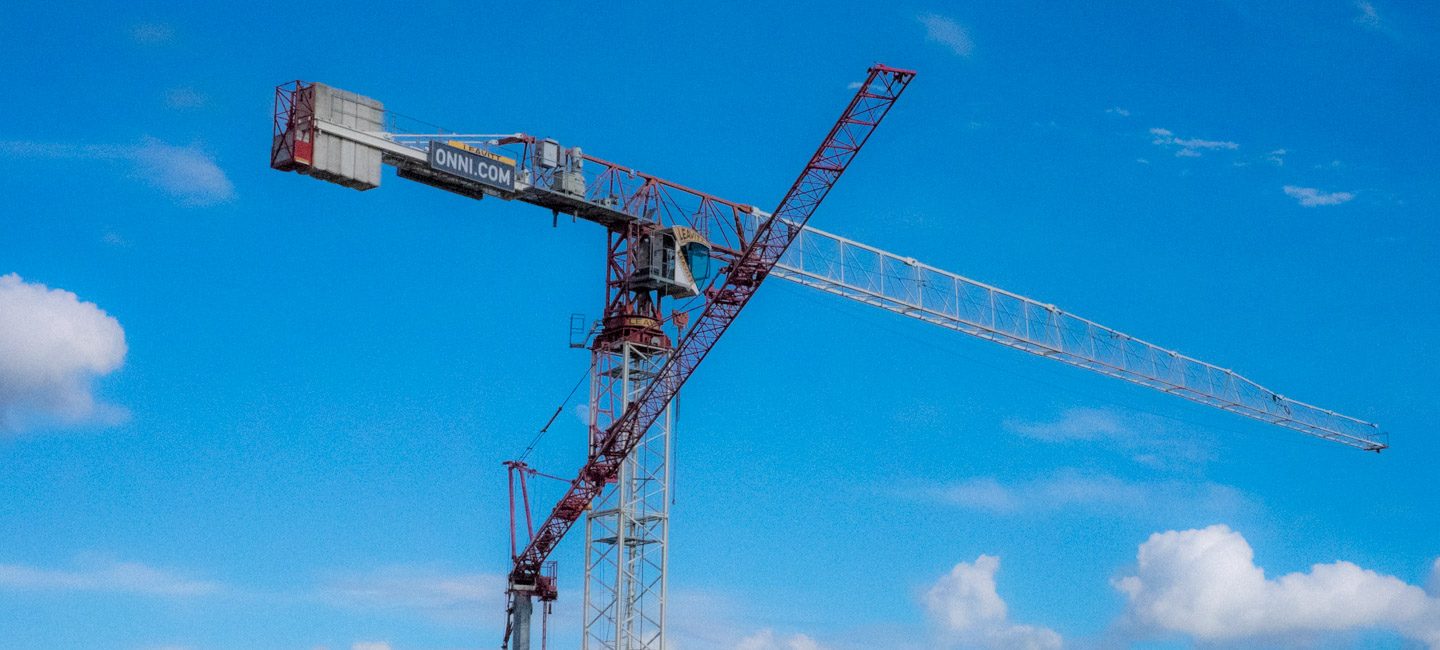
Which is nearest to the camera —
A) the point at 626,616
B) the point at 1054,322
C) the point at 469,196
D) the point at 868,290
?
the point at 469,196

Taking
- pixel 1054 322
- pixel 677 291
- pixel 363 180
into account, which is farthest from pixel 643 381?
pixel 1054 322

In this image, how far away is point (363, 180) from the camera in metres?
117

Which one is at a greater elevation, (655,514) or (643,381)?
(643,381)

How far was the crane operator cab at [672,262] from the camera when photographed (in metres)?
136

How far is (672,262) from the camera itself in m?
136

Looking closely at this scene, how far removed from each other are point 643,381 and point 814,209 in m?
19.4

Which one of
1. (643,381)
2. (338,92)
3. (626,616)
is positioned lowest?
(626,616)

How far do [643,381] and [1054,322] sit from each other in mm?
46577

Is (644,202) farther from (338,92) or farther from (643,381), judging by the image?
(338,92)

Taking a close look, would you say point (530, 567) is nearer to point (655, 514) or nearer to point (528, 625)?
point (528, 625)

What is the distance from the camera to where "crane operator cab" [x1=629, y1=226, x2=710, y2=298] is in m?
136

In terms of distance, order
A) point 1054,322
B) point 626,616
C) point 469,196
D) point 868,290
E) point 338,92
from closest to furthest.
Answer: point 338,92 → point 469,196 → point 626,616 → point 868,290 → point 1054,322

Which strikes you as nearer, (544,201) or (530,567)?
(544,201)

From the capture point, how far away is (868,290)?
150 metres
